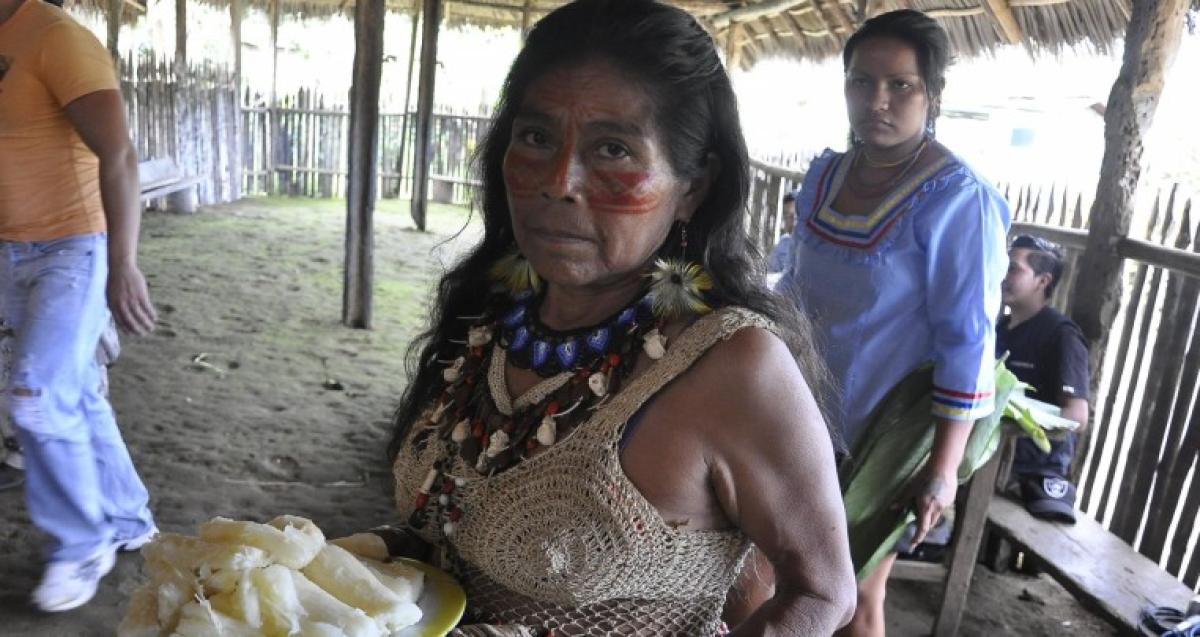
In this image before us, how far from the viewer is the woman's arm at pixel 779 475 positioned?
1.22 meters

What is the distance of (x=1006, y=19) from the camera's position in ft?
21.9

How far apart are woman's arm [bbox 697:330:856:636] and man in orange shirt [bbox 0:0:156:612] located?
233cm

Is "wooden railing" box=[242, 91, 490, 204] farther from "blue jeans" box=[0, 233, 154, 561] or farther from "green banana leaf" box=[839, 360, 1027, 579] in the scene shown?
"green banana leaf" box=[839, 360, 1027, 579]

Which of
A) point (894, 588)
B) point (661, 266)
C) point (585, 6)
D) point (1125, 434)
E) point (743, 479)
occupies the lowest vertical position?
point (894, 588)

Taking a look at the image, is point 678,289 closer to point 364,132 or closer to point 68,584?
point 68,584

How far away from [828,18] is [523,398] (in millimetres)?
9178

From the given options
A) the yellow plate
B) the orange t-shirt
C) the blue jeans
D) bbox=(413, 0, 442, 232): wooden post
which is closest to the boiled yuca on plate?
the yellow plate

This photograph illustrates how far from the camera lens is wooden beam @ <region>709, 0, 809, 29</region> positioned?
30.9 feet

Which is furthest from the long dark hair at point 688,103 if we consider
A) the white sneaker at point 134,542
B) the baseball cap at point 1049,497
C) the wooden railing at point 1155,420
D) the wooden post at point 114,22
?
the wooden post at point 114,22

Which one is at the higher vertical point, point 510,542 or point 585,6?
point 585,6

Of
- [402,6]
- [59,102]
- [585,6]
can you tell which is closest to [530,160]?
[585,6]

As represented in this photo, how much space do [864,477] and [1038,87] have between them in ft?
51.0

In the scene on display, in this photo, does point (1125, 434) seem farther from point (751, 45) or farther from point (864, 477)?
point (751, 45)

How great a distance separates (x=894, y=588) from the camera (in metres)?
4.07
